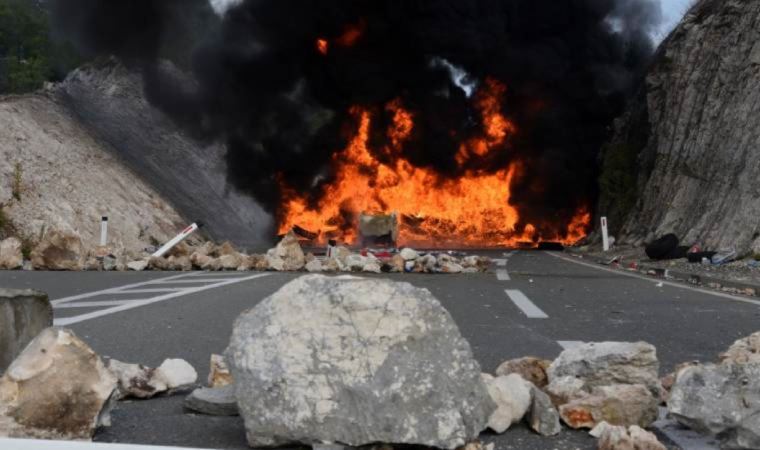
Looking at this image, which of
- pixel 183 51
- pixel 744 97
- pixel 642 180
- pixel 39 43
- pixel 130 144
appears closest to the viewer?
pixel 744 97

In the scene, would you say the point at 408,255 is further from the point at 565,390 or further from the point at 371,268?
the point at 565,390

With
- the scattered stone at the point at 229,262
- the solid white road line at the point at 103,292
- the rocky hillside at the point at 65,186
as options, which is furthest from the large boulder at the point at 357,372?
the rocky hillside at the point at 65,186

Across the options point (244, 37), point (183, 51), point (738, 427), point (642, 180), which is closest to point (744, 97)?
point (642, 180)

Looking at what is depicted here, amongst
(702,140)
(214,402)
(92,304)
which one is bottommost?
(92,304)

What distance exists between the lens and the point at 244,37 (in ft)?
117

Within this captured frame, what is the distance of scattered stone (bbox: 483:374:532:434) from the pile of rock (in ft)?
2.19

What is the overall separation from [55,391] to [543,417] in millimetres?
2256

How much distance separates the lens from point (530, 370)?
155 inches

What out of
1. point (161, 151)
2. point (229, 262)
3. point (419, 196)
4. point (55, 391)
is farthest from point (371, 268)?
point (161, 151)

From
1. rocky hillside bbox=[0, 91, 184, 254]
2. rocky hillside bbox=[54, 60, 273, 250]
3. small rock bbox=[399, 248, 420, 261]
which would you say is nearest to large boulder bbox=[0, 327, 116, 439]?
small rock bbox=[399, 248, 420, 261]

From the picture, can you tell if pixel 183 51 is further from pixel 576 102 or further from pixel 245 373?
pixel 245 373

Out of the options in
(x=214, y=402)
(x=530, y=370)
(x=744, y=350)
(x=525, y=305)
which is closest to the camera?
(x=214, y=402)

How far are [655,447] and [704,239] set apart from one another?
17454mm

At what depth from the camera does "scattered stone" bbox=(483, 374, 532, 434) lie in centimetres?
328
